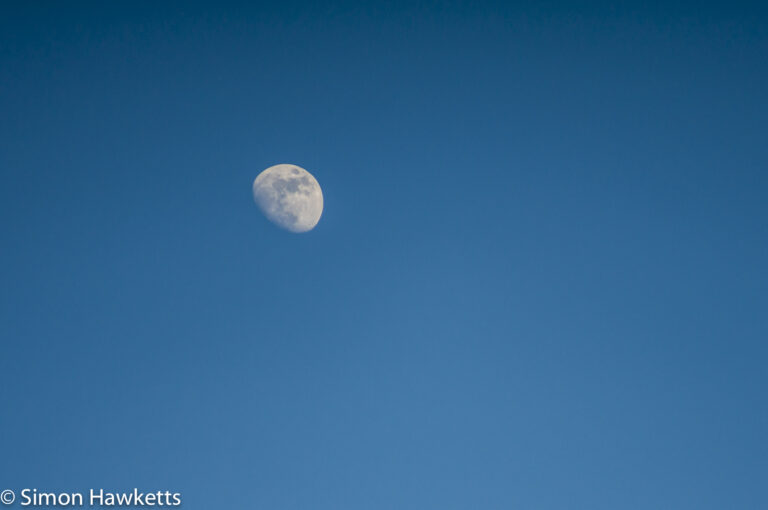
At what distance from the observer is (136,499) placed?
25422mm

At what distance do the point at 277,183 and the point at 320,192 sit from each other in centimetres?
226

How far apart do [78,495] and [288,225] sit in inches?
589

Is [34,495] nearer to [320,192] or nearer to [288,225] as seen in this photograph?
[288,225]

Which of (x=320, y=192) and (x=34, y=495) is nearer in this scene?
(x=34, y=495)

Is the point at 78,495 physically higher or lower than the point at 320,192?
lower

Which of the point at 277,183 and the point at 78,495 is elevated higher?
the point at 277,183

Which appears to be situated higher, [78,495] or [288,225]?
[288,225]

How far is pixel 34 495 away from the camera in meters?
24.9

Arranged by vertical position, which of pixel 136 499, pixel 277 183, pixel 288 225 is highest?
pixel 277 183

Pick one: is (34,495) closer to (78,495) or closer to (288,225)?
(78,495)

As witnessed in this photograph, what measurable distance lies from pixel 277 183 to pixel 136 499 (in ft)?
51.8

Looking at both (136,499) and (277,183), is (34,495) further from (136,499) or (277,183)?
(277,183)

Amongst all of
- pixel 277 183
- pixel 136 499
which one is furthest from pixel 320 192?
pixel 136 499

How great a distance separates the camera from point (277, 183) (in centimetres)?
3164
